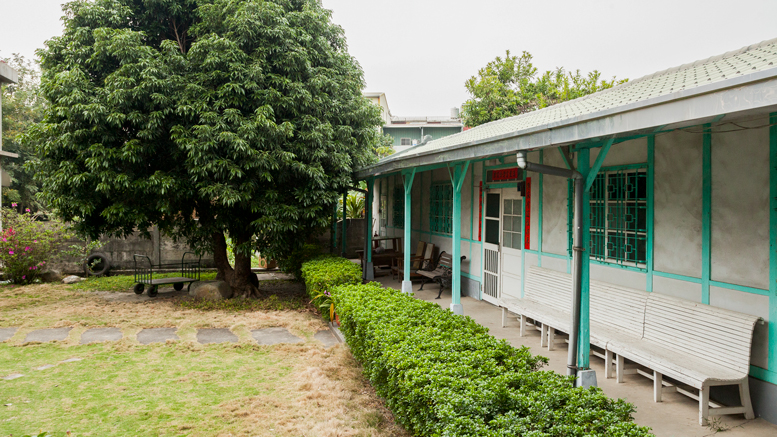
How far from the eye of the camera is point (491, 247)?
865cm

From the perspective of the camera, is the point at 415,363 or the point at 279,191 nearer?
the point at 415,363

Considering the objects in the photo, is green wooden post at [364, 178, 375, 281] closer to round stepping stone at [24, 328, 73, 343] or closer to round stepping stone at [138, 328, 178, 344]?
round stepping stone at [138, 328, 178, 344]

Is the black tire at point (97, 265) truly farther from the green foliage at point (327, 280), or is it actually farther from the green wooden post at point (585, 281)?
the green wooden post at point (585, 281)

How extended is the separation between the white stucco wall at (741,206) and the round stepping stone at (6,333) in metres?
9.78

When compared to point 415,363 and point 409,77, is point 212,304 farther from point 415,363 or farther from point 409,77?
point 409,77

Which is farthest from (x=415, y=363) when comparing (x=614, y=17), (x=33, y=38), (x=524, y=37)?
(x=524, y=37)

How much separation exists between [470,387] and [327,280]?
17.0 feet

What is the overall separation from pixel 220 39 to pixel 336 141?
2.99 meters

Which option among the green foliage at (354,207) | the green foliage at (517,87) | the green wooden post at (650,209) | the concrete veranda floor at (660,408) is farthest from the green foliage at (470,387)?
the green foliage at (517,87)

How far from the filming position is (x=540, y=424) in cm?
256

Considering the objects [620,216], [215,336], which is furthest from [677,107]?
[215,336]

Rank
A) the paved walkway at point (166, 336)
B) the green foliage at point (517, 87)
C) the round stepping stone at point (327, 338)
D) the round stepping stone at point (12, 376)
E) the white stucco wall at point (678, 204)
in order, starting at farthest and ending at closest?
the green foliage at point (517, 87), the paved walkway at point (166, 336), the round stepping stone at point (327, 338), the round stepping stone at point (12, 376), the white stucco wall at point (678, 204)

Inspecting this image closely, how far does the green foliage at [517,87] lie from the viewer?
27.4 metres

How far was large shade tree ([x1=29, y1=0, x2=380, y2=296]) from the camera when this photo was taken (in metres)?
8.51
